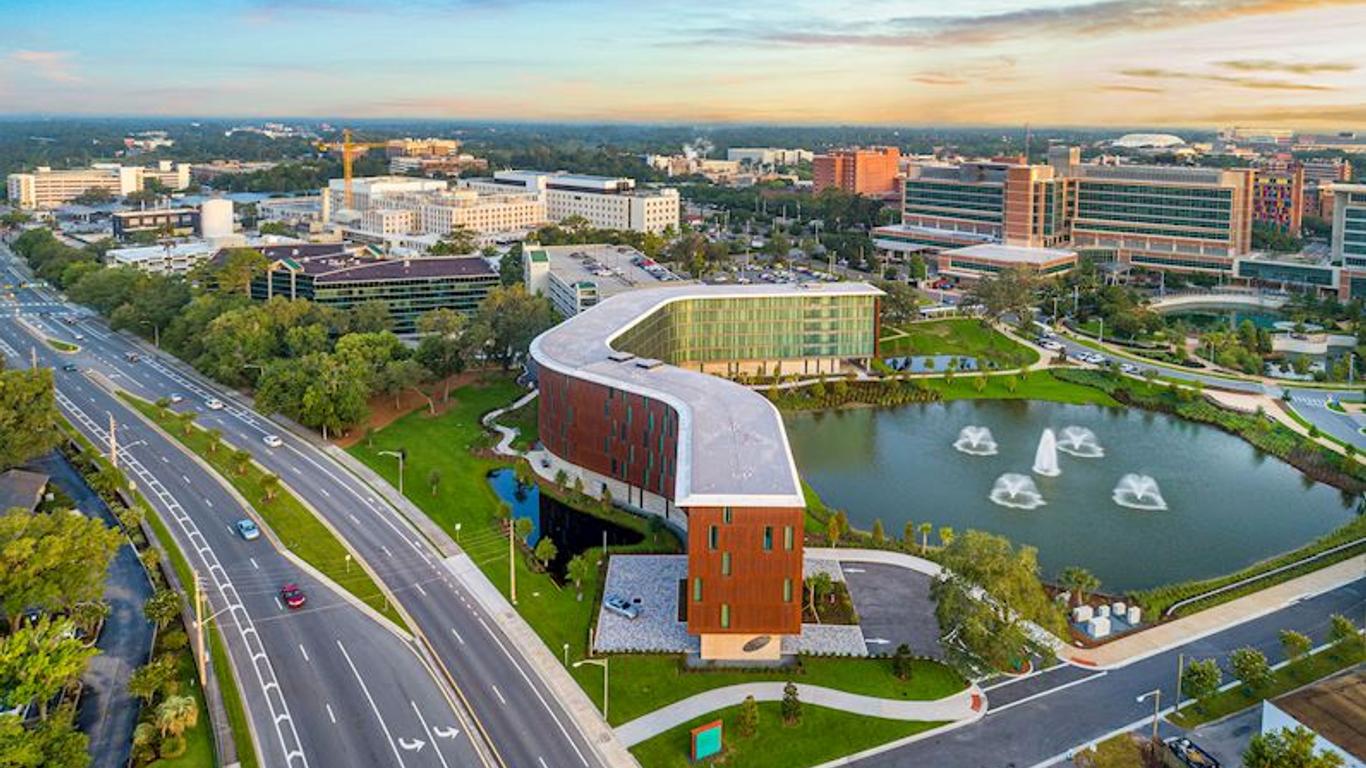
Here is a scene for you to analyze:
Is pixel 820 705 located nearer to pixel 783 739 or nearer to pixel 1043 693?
pixel 783 739

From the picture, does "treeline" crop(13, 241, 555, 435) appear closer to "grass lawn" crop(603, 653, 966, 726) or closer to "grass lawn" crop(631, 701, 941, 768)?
"grass lawn" crop(603, 653, 966, 726)

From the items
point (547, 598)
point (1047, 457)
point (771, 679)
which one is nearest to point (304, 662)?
point (547, 598)

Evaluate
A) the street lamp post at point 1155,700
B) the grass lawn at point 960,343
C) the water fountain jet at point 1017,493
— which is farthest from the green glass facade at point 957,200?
the street lamp post at point 1155,700

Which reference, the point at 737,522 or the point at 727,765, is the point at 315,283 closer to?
the point at 737,522

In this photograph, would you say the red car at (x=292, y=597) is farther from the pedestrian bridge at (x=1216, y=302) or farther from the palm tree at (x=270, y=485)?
the pedestrian bridge at (x=1216, y=302)

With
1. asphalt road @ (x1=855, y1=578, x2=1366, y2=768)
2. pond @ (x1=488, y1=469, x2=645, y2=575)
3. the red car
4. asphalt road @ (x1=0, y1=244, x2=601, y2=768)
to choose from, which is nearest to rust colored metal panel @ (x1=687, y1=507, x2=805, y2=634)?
asphalt road @ (x1=0, y1=244, x2=601, y2=768)

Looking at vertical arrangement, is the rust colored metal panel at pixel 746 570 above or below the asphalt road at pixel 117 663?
above

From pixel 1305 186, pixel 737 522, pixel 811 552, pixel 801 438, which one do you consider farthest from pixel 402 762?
pixel 1305 186
